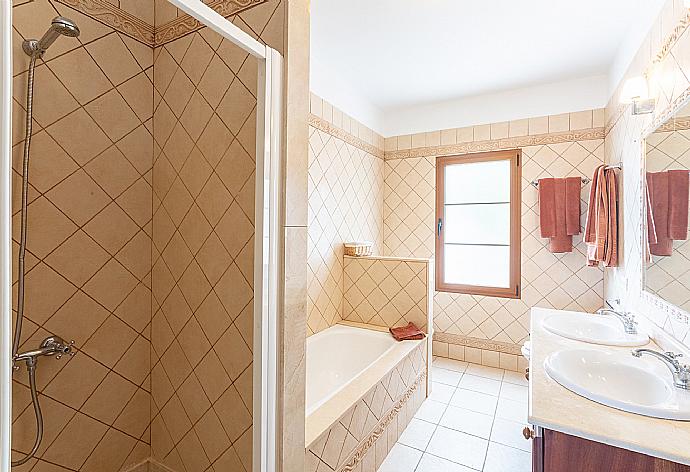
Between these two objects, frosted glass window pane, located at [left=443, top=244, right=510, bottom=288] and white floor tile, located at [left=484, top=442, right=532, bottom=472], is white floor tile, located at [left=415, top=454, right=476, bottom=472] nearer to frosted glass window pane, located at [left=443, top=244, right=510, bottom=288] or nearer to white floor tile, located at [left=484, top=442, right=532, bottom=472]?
white floor tile, located at [left=484, top=442, right=532, bottom=472]

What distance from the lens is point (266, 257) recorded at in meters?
1.18

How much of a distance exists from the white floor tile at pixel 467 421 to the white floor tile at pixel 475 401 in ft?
0.20

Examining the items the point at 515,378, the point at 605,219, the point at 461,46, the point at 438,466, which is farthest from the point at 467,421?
the point at 461,46

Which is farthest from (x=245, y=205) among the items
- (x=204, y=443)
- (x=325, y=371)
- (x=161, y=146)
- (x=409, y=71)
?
(x=409, y=71)

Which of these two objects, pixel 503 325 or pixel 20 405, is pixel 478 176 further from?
pixel 20 405

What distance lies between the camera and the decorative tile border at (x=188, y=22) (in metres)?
1.33

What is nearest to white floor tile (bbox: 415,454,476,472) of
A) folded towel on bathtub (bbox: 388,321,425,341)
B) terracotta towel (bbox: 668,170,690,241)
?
folded towel on bathtub (bbox: 388,321,425,341)

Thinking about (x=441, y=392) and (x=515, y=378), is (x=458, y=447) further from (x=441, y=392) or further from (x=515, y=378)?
(x=515, y=378)

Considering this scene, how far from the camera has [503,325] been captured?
133 inches

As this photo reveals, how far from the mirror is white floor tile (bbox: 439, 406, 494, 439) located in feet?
4.26

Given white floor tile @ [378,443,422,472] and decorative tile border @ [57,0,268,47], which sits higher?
decorative tile border @ [57,0,268,47]

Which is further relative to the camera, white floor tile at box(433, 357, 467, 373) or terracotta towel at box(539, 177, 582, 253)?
white floor tile at box(433, 357, 467, 373)

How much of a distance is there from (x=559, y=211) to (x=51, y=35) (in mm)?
3359

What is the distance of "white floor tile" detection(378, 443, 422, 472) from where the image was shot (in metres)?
2.04
